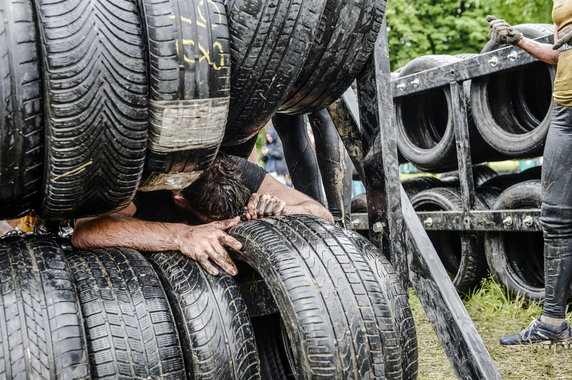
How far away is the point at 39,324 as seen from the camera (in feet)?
4.49

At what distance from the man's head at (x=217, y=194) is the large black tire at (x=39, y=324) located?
0.70m

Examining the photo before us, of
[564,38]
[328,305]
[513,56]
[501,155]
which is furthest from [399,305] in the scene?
[501,155]

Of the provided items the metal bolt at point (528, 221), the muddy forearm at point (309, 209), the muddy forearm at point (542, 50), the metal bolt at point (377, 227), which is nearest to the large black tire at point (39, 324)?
the muddy forearm at point (309, 209)

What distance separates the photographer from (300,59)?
5.38 ft

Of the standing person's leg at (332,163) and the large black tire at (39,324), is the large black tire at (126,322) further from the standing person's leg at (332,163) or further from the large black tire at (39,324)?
the standing person's leg at (332,163)

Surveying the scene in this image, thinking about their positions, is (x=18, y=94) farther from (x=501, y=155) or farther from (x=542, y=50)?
(x=501, y=155)

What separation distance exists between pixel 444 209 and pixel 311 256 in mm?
2639

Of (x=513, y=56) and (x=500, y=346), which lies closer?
(x=500, y=346)

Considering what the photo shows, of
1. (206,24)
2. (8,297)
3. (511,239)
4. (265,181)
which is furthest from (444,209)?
(8,297)

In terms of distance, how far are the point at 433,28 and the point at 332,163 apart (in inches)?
437

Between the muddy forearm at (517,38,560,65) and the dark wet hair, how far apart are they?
1575 millimetres

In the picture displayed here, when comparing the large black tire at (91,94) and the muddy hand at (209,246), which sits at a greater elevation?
the large black tire at (91,94)

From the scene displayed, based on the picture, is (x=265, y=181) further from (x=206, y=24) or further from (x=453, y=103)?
(x=453, y=103)

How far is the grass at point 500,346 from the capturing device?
2.54 metres
